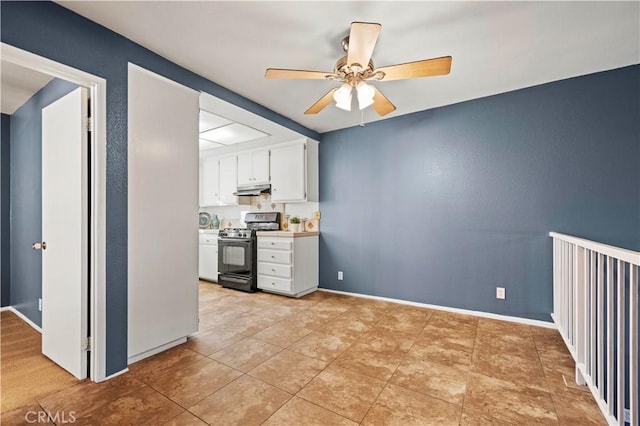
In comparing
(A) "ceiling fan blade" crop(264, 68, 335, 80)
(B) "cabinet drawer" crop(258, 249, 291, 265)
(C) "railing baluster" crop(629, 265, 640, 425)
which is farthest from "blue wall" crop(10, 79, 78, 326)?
(C) "railing baluster" crop(629, 265, 640, 425)

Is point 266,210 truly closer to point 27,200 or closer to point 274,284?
point 274,284

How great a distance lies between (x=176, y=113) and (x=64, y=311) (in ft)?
5.72

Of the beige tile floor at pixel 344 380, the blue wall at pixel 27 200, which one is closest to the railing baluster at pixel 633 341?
the beige tile floor at pixel 344 380

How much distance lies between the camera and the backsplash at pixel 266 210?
4590 millimetres

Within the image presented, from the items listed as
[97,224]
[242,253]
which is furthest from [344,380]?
[242,253]

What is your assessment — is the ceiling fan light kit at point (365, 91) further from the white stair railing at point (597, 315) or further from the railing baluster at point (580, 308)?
the railing baluster at point (580, 308)

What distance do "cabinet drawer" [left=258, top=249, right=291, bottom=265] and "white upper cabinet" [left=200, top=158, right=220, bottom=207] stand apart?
1.67 meters

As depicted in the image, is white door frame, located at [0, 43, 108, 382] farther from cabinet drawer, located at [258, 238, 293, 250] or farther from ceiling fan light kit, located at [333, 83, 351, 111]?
cabinet drawer, located at [258, 238, 293, 250]

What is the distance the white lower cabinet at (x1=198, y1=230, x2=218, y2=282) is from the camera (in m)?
4.86

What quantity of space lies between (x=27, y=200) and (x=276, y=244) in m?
2.75

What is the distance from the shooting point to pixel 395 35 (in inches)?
83.1

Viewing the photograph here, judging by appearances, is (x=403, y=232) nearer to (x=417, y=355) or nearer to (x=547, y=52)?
(x=417, y=355)

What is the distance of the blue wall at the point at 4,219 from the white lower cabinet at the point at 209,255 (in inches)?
91.8

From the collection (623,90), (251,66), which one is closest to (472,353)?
(623,90)
